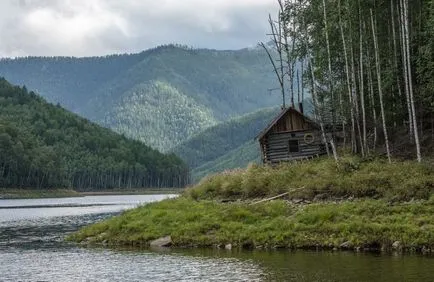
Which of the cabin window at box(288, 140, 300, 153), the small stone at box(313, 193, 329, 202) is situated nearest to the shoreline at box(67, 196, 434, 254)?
the small stone at box(313, 193, 329, 202)

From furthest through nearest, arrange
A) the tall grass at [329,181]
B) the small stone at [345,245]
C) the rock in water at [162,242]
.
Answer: the rock in water at [162,242] → the tall grass at [329,181] → the small stone at [345,245]

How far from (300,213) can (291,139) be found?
24649 mm

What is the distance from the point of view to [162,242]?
4222 centimetres

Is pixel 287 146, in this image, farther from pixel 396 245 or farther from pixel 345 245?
pixel 396 245

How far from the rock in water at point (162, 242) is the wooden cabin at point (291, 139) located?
23501 mm

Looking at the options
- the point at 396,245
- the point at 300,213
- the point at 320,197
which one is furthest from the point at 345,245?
the point at 320,197

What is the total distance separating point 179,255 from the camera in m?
36.8

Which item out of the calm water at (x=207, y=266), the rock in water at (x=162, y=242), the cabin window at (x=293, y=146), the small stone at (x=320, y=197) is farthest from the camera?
the cabin window at (x=293, y=146)

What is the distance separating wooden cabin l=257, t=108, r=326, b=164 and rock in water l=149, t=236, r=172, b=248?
23501mm

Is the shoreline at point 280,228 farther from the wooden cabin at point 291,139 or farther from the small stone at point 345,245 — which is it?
the wooden cabin at point 291,139

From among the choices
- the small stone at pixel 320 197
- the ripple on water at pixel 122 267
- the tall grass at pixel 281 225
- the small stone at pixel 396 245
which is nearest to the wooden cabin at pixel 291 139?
the tall grass at pixel 281 225

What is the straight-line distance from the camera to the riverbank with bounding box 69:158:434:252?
35.6 metres

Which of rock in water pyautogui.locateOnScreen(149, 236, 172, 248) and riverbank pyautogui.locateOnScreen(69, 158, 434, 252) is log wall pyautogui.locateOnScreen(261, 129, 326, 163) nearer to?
riverbank pyautogui.locateOnScreen(69, 158, 434, 252)

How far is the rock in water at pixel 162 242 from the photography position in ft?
137
